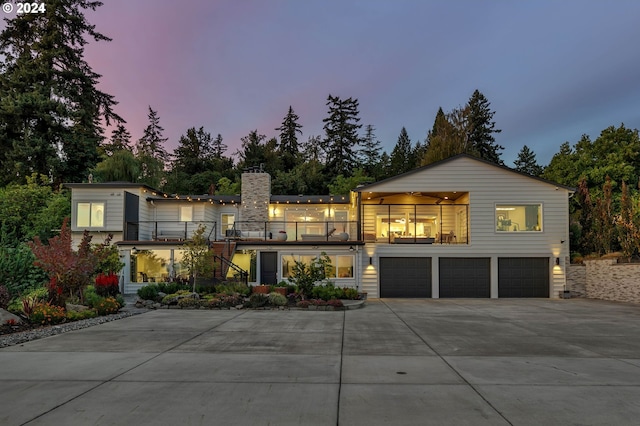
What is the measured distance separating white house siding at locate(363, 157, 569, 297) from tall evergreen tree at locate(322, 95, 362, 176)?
2700 centimetres

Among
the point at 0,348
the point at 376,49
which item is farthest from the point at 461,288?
the point at 0,348

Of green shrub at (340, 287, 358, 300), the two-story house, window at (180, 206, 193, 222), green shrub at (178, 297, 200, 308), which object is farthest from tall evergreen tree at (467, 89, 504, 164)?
green shrub at (178, 297, 200, 308)

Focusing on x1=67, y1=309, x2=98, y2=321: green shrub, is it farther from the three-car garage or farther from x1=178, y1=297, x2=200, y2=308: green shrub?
the three-car garage

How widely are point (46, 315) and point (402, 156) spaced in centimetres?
4243

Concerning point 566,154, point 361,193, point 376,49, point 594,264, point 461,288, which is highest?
point 376,49

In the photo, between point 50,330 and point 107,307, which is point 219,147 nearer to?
point 107,307

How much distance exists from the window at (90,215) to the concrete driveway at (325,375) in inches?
455

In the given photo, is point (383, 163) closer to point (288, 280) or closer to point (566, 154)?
point (566, 154)

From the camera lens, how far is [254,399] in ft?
15.4

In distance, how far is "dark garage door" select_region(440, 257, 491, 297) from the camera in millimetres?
19594

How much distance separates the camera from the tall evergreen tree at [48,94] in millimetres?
28391

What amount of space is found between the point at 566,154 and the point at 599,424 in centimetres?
3019

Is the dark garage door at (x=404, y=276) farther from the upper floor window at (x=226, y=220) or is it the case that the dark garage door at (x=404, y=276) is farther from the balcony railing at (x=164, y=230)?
the upper floor window at (x=226, y=220)

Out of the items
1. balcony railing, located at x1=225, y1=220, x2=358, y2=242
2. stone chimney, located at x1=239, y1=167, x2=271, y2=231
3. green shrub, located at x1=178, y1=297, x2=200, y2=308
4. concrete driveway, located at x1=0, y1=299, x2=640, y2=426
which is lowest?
green shrub, located at x1=178, y1=297, x2=200, y2=308
